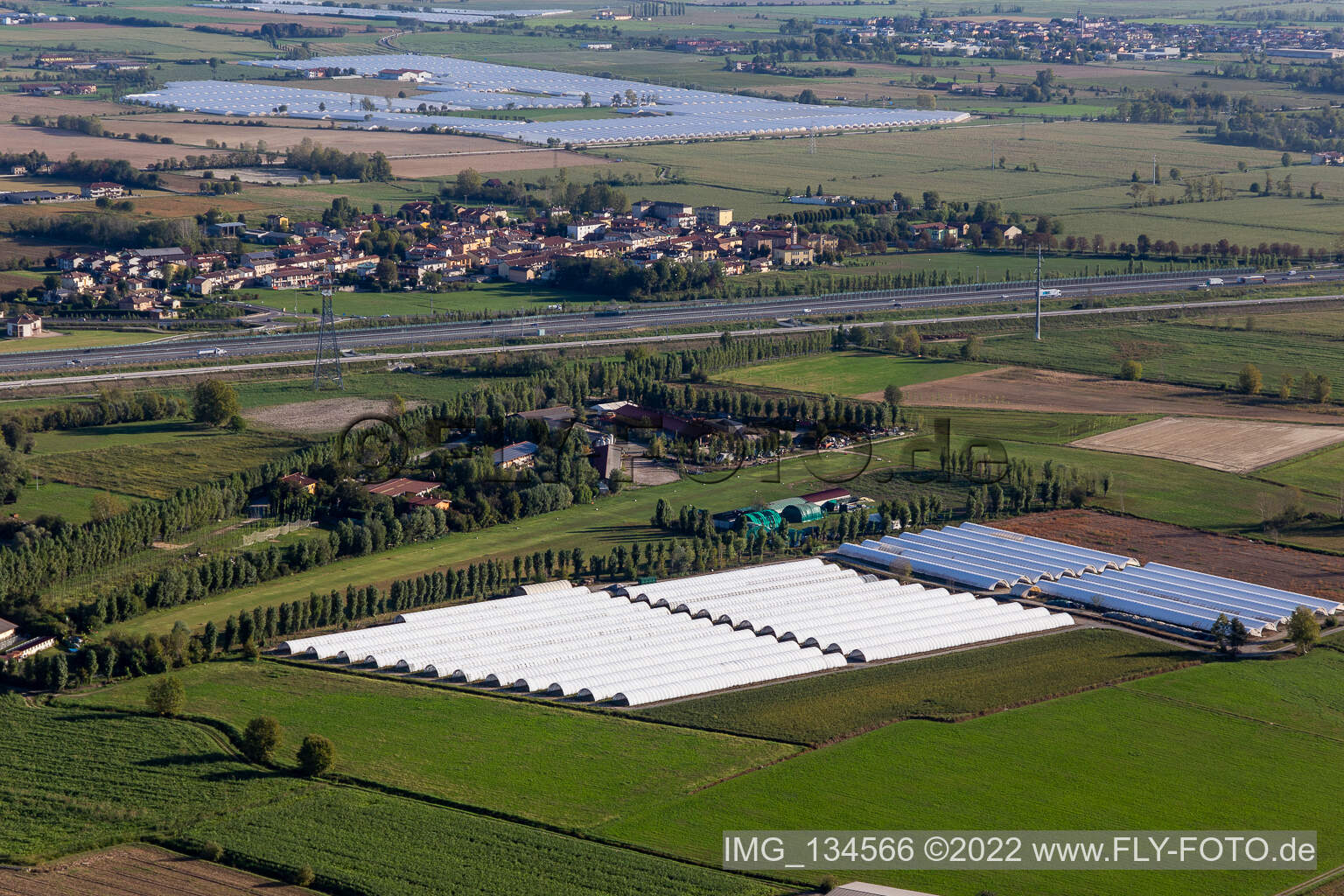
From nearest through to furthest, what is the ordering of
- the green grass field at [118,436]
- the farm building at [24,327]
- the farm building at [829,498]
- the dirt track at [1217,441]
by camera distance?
the farm building at [829,498] → the green grass field at [118,436] → the dirt track at [1217,441] → the farm building at [24,327]

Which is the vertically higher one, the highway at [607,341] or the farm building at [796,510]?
the highway at [607,341]

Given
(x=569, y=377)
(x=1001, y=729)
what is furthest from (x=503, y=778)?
(x=569, y=377)

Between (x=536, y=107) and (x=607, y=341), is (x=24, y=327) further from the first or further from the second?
(x=536, y=107)

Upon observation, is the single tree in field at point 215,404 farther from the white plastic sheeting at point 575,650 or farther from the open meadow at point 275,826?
the open meadow at point 275,826

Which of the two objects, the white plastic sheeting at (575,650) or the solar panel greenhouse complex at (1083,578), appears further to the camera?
the solar panel greenhouse complex at (1083,578)

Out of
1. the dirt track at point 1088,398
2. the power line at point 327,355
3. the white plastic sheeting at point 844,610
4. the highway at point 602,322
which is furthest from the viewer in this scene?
the highway at point 602,322

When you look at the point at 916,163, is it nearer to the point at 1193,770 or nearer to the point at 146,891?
the point at 1193,770

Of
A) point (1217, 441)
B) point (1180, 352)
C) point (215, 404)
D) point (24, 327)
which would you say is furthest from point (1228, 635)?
point (24, 327)

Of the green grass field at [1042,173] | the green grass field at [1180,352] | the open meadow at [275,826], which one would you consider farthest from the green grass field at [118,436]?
the green grass field at [1042,173]

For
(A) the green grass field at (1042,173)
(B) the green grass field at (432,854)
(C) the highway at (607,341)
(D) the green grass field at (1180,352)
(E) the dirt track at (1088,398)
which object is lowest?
(B) the green grass field at (432,854)
